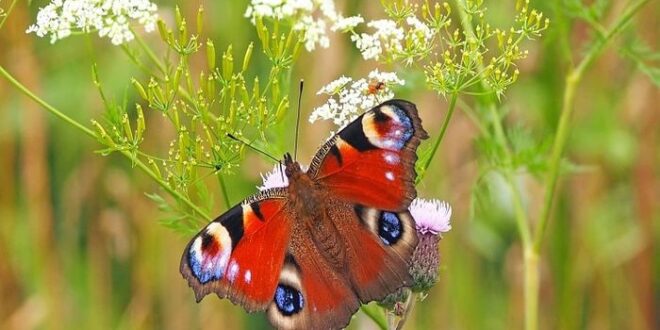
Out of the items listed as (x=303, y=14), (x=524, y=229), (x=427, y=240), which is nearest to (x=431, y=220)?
(x=427, y=240)

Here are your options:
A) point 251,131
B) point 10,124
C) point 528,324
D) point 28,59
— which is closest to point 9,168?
point 10,124

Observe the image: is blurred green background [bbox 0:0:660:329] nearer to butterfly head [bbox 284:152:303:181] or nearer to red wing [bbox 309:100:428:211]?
butterfly head [bbox 284:152:303:181]

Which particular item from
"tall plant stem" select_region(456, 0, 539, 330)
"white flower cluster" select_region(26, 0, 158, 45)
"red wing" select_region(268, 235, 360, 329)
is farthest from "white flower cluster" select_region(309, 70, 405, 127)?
"tall plant stem" select_region(456, 0, 539, 330)

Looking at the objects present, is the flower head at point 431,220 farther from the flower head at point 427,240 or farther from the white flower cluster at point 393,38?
the white flower cluster at point 393,38

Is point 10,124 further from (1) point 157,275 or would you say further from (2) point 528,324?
(2) point 528,324

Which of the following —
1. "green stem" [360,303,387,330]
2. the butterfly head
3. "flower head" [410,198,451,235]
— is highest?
"flower head" [410,198,451,235]

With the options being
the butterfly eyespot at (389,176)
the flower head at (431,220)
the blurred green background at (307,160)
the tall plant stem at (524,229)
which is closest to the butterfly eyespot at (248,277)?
the butterfly eyespot at (389,176)

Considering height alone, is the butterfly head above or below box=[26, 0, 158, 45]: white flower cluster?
below
